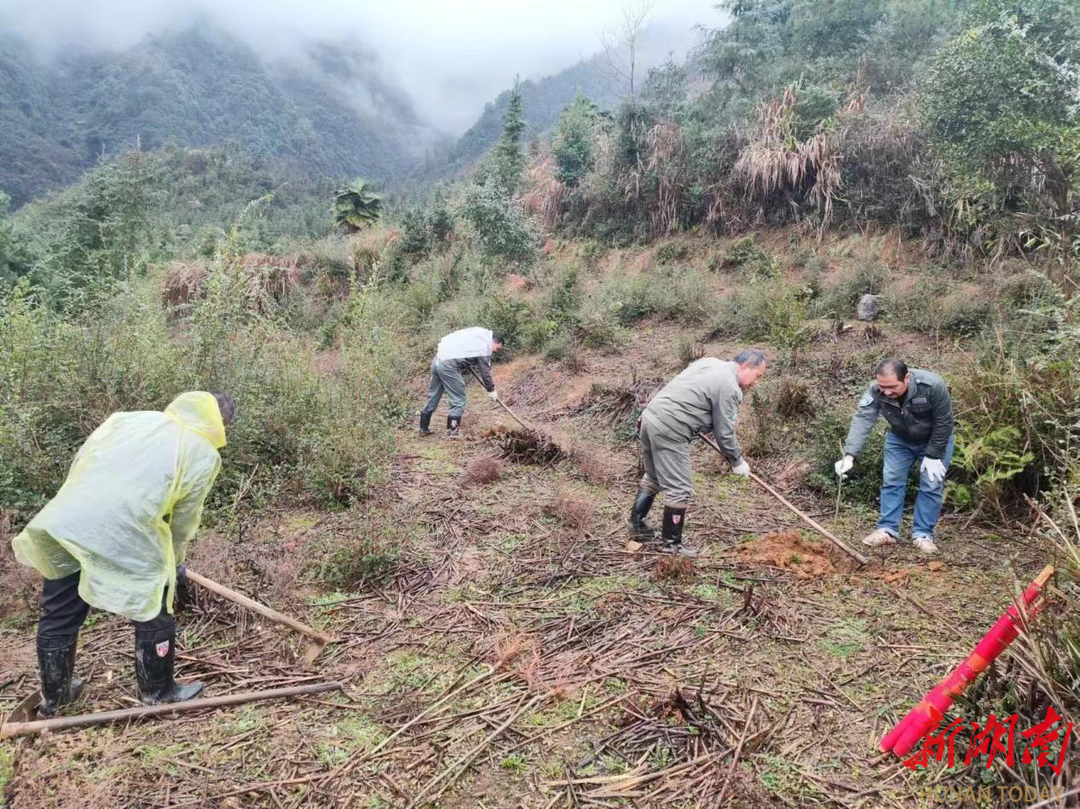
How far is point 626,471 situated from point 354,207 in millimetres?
16964

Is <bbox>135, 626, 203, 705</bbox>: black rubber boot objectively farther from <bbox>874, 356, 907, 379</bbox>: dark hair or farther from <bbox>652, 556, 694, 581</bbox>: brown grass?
<bbox>874, 356, 907, 379</bbox>: dark hair

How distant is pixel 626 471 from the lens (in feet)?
20.1

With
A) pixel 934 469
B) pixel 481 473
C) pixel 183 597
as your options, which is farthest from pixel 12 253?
pixel 934 469

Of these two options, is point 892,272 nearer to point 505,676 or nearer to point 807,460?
point 807,460

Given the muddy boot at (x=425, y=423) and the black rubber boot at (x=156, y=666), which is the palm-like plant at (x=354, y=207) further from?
the black rubber boot at (x=156, y=666)

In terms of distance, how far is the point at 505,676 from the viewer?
3.03 meters

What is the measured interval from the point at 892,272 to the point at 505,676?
35.4 ft

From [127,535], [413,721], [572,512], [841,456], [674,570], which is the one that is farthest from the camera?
[841,456]

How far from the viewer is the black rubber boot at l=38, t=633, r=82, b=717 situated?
2.73m

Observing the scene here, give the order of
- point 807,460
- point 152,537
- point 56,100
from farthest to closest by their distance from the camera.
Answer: point 56,100, point 807,460, point 152,537

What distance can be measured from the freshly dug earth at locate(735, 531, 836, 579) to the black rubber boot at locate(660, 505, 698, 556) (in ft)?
1.25

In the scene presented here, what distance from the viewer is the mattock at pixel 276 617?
305 cm

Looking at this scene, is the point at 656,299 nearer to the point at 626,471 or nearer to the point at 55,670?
the point at 626,471

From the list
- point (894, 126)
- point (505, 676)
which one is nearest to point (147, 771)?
point (505, 676)
